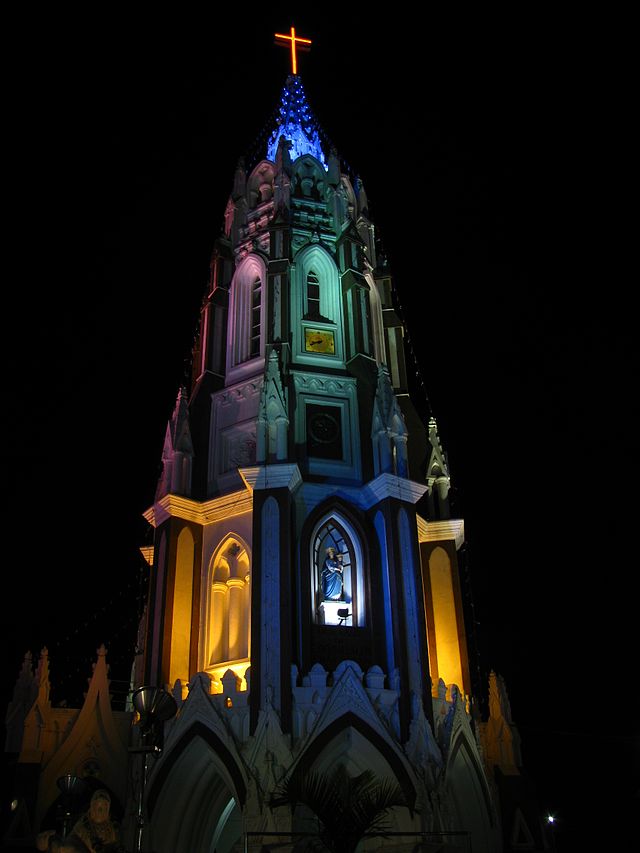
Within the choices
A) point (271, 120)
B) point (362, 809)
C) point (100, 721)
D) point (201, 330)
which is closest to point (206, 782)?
point (100, 721)

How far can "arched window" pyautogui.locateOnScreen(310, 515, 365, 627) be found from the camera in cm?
2336

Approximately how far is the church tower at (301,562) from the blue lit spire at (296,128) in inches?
135

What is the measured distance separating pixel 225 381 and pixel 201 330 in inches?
119

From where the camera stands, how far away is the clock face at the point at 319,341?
28.3 metres

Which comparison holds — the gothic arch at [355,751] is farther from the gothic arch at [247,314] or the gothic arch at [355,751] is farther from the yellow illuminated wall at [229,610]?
the gothic arch at [247,314]

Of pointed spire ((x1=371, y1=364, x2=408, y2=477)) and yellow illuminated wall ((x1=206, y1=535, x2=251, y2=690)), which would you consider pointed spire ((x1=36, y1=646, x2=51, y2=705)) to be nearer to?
yellow illuminated wall ((x1=206, y1=535, x2=251, y2=690))

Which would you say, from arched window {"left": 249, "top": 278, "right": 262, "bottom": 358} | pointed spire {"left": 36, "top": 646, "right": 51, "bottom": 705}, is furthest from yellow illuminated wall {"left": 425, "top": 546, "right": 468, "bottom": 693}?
pointed spire {"left": 36, "top": 646, "right": 51, "bottom": 705}

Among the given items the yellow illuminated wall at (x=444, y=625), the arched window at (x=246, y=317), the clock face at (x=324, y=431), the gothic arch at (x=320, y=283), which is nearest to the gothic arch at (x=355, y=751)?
the yellow illuminated wall at (x=444, y=625)

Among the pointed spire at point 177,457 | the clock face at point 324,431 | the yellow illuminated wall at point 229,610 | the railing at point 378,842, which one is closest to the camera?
the railing at point 378,842

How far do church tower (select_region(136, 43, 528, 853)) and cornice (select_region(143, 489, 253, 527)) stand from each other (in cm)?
6

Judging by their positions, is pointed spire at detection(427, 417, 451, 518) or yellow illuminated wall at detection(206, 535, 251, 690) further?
pointed spire at detection(427, 417, 451, 518)

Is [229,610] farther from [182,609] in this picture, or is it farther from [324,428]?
[324,428]

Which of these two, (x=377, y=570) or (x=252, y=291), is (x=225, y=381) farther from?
(x=377, y=570)

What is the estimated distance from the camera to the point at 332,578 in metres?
23.7
